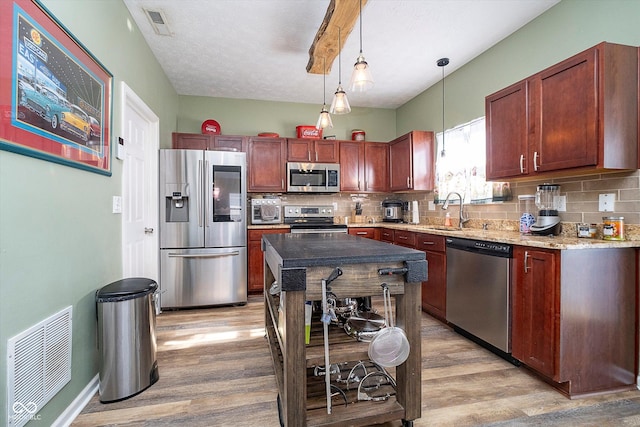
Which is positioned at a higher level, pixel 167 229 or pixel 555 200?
pixel 555 200

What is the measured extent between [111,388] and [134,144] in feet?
6.75

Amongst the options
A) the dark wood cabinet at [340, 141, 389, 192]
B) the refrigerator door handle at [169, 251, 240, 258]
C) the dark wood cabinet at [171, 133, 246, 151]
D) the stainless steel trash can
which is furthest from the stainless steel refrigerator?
the dark wood cabinet at [340, 141, 389, 192]

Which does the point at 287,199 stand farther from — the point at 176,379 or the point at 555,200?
the point at 555,200

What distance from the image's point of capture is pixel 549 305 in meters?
1.78

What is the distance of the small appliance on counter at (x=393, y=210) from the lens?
179 inches

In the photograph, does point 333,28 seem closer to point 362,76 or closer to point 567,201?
point 362,76

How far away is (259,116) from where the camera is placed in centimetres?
452

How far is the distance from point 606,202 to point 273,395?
8.64ft

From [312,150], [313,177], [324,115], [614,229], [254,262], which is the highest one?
[312,150]

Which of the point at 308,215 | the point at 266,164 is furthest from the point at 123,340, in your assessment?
the point at 308,215

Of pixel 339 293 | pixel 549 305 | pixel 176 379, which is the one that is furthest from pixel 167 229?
pixel 549 305

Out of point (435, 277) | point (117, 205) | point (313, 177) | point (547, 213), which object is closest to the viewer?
point (117, 205)

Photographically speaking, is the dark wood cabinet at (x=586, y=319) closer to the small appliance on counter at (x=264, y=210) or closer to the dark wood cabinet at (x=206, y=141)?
the small appliance on counter at (x=264, y=210)

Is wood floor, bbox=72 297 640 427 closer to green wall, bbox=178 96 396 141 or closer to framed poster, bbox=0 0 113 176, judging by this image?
framed poster, bbox=0 0 113 176
